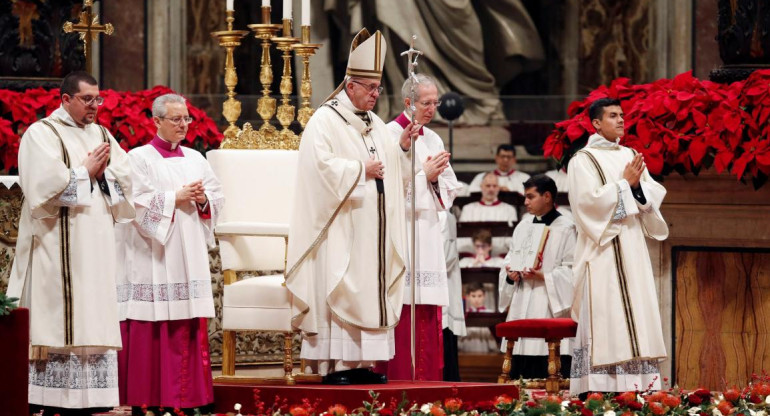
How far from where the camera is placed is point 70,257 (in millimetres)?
7324

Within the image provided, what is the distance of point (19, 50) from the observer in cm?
A: 932

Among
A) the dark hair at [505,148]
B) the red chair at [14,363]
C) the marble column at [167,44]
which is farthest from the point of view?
the marble column at [167,44]

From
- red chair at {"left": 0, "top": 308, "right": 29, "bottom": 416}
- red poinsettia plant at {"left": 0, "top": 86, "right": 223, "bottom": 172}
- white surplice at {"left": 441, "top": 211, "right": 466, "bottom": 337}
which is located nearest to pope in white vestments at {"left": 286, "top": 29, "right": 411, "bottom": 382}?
red chair at {"left": 0, "top": 308, "right": 29, "bottom": 416}

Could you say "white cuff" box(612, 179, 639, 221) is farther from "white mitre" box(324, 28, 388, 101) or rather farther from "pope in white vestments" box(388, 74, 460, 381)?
"white mitre" box(324, 28, 388, 101)

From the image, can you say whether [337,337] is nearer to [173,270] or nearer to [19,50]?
[173,270]

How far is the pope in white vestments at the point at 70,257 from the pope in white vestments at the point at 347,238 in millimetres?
869

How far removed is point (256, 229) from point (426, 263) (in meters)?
1.02

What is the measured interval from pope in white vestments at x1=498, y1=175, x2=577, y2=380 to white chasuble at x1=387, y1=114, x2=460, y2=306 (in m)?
1.11

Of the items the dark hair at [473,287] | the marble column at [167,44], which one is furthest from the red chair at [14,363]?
the marble column at [167,44]

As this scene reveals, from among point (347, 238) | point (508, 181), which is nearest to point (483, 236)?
Result: point (508, 181)

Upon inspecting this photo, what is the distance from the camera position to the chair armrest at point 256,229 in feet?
26.3

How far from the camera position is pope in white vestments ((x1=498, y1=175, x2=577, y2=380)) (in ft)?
31.2

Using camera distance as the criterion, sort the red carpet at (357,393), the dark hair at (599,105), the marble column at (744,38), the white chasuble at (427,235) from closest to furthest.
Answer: the red carpet at (357,393)
the dark hair at (599,105)
the white chasuble at (427,235)
the marble column at (744,38)

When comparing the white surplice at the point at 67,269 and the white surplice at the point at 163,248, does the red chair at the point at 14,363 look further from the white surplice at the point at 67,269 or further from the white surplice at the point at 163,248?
the white surplice at the point at 163,248
